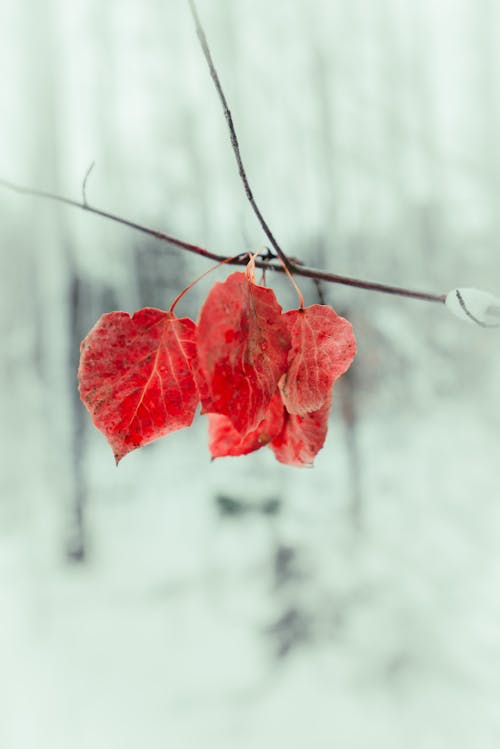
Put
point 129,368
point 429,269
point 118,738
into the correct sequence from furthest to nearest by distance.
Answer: point 429,269, point 118,738, point 129,368

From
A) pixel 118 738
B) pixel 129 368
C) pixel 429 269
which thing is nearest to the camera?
pixel 129 368

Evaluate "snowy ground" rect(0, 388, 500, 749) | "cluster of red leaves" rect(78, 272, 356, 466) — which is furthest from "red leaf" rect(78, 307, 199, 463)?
"snowy ground" rect(0, 388, 500, 749)

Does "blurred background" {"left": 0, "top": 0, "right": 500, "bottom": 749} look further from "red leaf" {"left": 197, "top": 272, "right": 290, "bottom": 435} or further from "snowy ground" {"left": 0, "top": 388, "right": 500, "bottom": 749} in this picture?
"red leaf" {"left": 197, "top": 272, "right": 290, "bottom": 435}

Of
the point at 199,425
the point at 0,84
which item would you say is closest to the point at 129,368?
the point at 199,425

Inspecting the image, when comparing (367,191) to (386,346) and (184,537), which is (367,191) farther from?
(184,537)

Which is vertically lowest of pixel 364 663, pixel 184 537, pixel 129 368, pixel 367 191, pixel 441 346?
pixel 364 663

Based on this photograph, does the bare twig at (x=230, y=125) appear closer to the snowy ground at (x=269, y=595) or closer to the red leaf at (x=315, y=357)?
the red leaf at (x=315, y=357)

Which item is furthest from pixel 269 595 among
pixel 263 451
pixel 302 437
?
pixel 302 437
